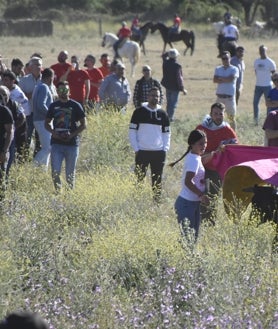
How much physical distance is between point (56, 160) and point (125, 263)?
3.87 meters

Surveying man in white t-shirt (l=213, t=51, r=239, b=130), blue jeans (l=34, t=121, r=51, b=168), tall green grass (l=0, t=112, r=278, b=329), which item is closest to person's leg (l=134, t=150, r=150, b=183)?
tall green grass (l=0, t=112, r=278, b=329)

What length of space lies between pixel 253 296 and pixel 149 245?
5.69 feet

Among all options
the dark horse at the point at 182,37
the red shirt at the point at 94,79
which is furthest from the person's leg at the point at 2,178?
the dark horse at the point at 182,37

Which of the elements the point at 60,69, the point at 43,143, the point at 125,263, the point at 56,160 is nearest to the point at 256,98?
the point at 60,69

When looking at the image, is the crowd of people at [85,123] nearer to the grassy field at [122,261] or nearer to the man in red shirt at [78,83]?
the man in red shirt at [78,83]

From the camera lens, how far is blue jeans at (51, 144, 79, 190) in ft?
40.9

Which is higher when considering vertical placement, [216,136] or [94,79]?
[216,136]

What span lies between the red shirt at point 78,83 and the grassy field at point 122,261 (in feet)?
11.3

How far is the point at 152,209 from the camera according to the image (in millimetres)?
11094

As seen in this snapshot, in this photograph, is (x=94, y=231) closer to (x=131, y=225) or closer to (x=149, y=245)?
(x=131, y=225)

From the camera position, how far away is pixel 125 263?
8836mm

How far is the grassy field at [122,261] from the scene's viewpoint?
723cm

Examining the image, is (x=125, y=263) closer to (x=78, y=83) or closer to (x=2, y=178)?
(x=2, y=178)

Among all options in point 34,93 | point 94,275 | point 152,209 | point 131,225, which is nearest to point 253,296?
point 94,275
